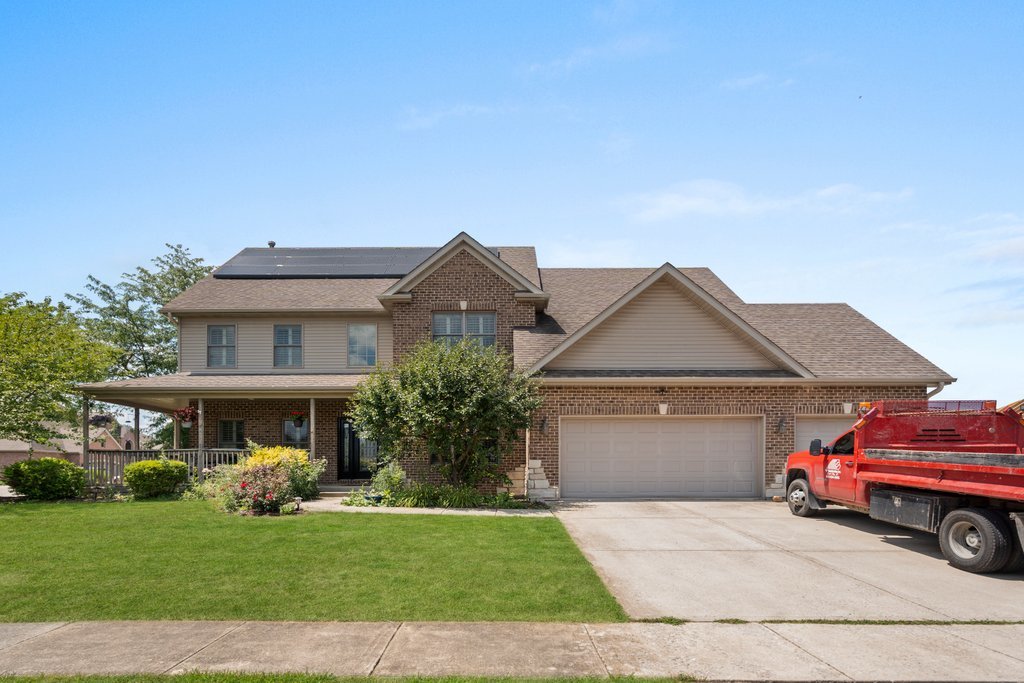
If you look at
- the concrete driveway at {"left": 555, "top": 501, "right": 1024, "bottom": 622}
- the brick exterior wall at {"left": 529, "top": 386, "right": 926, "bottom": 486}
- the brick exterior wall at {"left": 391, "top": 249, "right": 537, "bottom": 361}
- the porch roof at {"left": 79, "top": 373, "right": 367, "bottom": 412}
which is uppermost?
the brick exterior wall at {"left": 391, "top": 249, "right": 537, "bottom": 361}

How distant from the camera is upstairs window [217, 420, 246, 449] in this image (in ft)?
74.6

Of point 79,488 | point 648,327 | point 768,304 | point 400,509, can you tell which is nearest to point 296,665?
point 400,509

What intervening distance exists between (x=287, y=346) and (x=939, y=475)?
1808cm

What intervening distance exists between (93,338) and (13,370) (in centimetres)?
2006

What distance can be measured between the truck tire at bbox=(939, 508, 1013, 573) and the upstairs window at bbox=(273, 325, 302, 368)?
17869 mm

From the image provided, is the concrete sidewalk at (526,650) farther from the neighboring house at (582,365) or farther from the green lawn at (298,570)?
the neighboring house at (582,365)

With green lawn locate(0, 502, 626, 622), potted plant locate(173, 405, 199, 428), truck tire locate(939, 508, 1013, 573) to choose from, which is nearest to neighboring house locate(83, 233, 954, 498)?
potted plant locate(173, 405, 199, 428)

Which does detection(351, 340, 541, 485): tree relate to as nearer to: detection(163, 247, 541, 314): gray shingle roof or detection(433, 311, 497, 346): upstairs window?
detection(433, 311, 497, 346): upstairs window

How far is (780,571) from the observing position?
398 inches

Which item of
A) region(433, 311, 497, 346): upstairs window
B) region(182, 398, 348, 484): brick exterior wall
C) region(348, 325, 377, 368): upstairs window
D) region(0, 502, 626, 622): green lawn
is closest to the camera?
region(0, 502, 626, 622): green lawn

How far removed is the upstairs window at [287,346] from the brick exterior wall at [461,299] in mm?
3778

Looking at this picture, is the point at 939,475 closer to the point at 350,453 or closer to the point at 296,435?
the point at 350,453

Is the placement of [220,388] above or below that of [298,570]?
above

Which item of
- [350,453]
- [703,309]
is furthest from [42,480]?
[703,309]
